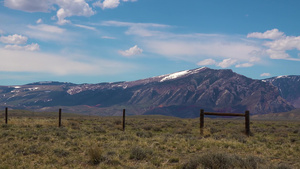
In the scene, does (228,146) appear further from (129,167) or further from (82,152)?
(82,152)

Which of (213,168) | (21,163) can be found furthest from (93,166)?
(213,168)

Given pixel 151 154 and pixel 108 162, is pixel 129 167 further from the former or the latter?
pixel 151 154

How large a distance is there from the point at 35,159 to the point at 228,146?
8.68 meters

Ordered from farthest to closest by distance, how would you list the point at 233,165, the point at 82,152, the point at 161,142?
the point at 161,142 → the point at 82,152 → the point at 233,165

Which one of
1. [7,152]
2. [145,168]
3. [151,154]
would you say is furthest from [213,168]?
[7,152]

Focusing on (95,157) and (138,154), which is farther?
(138,154)

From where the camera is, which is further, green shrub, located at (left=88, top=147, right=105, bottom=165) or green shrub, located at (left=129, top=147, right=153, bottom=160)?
green shrub, located at (left=129, top=147, right=153, bottom=160)

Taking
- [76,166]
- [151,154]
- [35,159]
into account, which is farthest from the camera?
[151,154]

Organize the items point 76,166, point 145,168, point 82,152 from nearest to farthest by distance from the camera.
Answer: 1. point 145,168
2. point 76,166
3. point 82,152

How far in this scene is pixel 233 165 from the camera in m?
9.14

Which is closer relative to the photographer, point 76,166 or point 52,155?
point 76,166

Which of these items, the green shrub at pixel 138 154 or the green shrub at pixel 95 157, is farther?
the green shrub at pixel 138 154

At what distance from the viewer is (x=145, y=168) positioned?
9727 mm

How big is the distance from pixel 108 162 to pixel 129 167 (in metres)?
1.18
